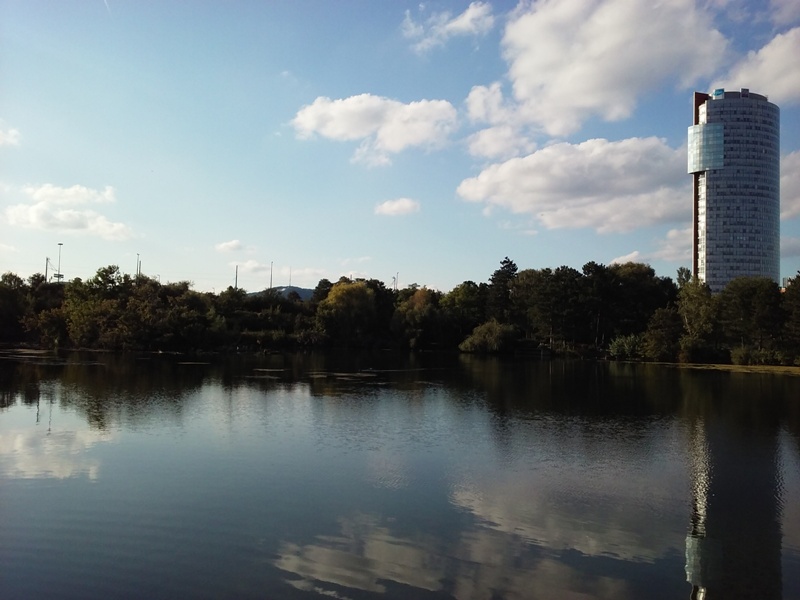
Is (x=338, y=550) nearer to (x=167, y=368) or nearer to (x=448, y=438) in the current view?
(x=448, y=438)

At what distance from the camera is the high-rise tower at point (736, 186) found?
120m

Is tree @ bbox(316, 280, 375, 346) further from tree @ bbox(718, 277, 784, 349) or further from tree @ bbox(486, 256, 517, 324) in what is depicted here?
tree @ bbox(718, 277, 784, 349)

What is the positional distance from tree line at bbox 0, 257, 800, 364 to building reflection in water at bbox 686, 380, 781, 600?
40729 mm

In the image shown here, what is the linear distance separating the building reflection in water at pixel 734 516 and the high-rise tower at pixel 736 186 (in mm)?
113182

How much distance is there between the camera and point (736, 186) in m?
120

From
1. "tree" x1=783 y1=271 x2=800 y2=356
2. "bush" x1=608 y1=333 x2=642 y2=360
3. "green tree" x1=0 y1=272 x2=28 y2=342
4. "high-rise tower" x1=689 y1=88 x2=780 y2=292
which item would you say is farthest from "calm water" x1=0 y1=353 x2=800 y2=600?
"high-rise tower" x1=689 y1=88 x2=780 y2=292

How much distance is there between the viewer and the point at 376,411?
2456 centimetres

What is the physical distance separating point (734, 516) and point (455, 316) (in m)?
77.4

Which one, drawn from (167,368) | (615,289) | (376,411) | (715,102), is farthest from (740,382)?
(715,102)

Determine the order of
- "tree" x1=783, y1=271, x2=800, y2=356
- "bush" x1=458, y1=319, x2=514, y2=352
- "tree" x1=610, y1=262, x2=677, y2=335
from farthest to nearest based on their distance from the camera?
"bush" x1=458, y1=319, x2=514, y2=352
"tree" x1=610, y1=262, x2=677, y2=335
"tree" x1=783, y1=271, x2=800, y2=356

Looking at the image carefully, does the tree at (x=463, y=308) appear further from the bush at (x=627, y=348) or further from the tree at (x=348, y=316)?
the bush at (x=627, y=348)

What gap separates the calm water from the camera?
8812 millimetres

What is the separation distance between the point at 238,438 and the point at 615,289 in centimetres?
6593

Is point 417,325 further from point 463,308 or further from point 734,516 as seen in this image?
point 734,516
